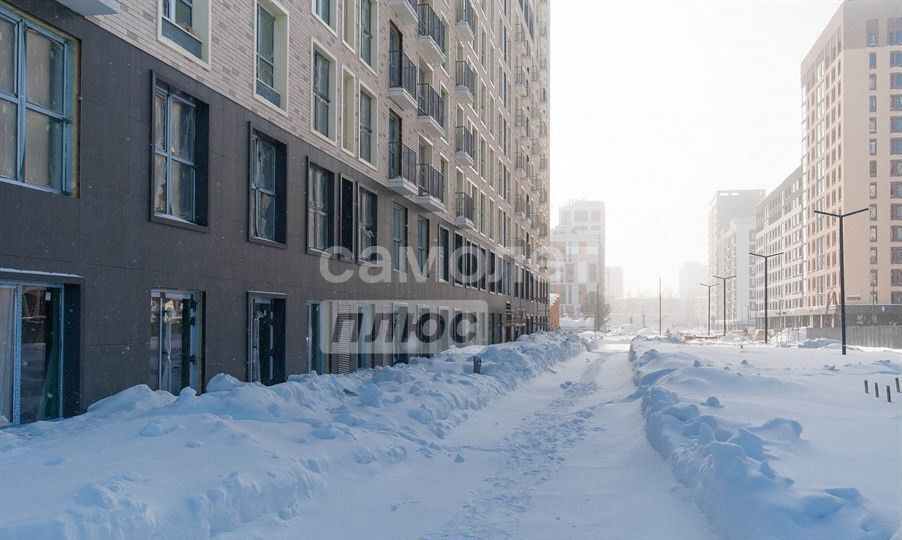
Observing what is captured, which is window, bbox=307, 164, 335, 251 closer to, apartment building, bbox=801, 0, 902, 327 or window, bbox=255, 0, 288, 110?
window, bbox=255, 0, 288, 110

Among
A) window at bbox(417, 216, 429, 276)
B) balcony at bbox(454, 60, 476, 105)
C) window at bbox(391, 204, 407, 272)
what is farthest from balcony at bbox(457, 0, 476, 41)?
window at bbox(391, 204, 407, 272)

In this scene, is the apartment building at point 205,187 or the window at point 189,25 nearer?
the apartment building at point 205,187

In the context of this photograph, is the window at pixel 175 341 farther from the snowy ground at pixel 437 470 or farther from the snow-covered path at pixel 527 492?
the snow-covered path at pixel 527 492

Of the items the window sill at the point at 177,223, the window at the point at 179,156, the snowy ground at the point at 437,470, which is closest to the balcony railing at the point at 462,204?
the window at the point at 179,156

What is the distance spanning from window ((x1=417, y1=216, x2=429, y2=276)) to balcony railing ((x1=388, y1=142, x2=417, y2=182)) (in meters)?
2.45

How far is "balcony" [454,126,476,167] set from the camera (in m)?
29.0

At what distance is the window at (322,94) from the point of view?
16578mm

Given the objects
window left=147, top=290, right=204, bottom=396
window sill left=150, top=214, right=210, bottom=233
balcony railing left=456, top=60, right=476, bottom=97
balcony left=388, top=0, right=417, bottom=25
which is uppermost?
balcony railing left=456, top=60, right=476, bottom=97

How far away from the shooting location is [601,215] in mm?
167875

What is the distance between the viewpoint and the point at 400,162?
21.3 meters

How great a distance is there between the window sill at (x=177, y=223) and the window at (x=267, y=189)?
199 centimetres

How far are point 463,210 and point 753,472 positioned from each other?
24.1 metres

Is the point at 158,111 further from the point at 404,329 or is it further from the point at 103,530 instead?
the point at 404,329

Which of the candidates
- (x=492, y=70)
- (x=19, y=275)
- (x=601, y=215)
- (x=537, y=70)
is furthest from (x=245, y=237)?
(x=601, y=215)
